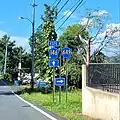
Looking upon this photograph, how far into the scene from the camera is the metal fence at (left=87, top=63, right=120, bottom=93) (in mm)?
13891

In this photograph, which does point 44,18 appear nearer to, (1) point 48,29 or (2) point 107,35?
(1) point 48,29

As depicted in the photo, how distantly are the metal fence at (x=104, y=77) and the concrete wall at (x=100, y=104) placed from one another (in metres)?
0.29

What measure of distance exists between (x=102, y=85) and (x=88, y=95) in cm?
128

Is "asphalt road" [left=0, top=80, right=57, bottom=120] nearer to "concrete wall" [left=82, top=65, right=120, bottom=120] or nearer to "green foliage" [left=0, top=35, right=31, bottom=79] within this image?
"concrete wall" [left=82, top=65, right=120, bottom=120]

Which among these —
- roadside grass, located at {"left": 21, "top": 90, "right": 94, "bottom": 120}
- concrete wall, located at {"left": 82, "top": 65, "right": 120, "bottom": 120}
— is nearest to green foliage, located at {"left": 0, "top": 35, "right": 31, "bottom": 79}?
roadside grass, located at {"left": 21, "top": 90, "right": 94, "bottom": 120}

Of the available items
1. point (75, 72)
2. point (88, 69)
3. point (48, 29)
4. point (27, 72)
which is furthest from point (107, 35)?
point (27, 72)

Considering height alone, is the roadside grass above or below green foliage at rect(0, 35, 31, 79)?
below

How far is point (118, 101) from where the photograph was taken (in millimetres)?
12078

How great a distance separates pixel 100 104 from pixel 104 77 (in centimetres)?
125

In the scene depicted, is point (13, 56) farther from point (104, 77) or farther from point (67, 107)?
point (104, 77)

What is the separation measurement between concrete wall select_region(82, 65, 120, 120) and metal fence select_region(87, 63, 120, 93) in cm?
29

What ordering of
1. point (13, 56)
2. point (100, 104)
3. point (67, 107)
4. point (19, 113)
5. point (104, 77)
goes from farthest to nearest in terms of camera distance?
1. point (13, 56)
2. point (67, 107)
3. point (19, 113)
4. point (104, 77)
5. point (100, 104)

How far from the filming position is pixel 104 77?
15.2m

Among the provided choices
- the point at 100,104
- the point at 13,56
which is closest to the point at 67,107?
the point at 100,104
